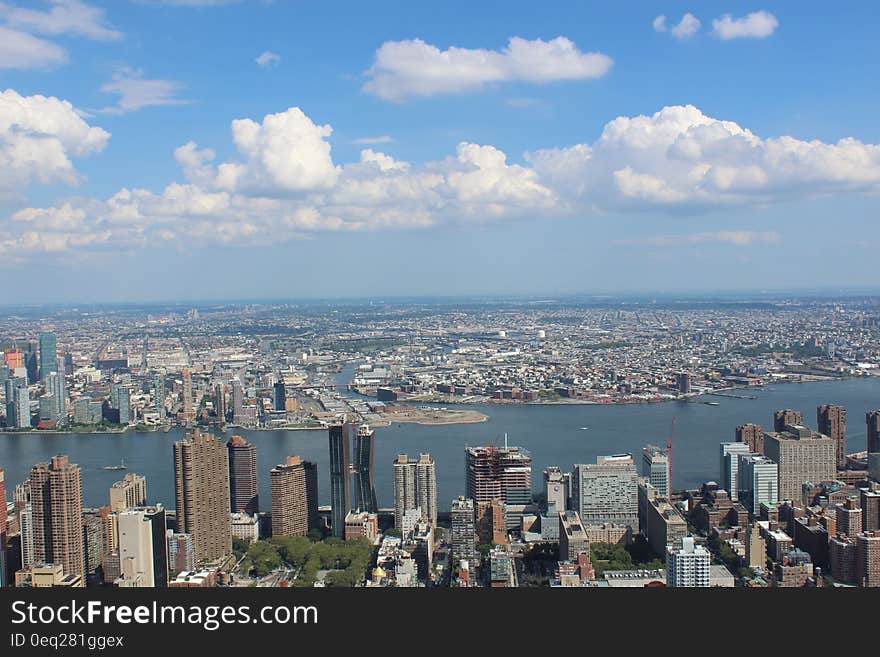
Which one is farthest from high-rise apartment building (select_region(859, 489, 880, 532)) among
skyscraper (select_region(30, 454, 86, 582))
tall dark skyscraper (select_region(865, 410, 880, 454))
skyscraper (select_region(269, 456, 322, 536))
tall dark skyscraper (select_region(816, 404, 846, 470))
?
skyscraper (select_region(30, 454, 86, 582))

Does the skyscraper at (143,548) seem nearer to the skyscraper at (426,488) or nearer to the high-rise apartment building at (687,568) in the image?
the skyscraper at (426,488)

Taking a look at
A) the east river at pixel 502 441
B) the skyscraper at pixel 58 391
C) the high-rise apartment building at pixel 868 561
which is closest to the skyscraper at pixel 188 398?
the east river at pixel 502 441

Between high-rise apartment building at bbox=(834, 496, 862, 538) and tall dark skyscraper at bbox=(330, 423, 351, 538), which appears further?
tall dark skyscraper at bbox=(330, 423, 351, 538)

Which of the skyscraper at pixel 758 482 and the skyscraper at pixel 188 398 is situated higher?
the skyscraper at pixel 188 398

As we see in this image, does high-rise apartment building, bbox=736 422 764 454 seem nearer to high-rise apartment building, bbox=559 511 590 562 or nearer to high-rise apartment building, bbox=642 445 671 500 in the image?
high-rise apartment building, bbox=642 445 671 500

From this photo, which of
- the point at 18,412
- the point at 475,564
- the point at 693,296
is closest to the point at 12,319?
the point at 18,412

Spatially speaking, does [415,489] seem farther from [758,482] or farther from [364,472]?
[758,482]

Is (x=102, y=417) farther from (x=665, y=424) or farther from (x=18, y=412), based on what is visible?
(x=665, y=424)
